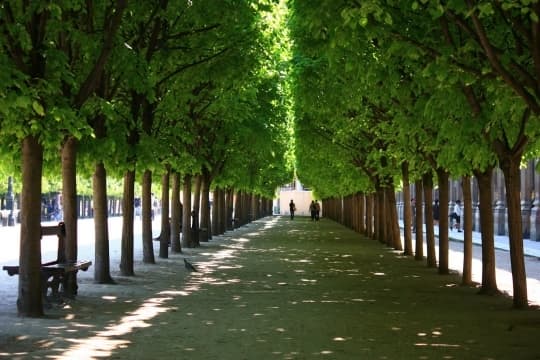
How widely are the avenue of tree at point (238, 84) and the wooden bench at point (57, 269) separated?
0.38 m

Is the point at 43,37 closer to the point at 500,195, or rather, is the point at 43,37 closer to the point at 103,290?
the point at 103,290

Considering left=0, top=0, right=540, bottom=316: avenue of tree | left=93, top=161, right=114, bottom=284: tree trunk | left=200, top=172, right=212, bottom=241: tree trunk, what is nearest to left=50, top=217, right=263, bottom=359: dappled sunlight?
left=0, top=0, right=540, bottom=316: avenue of tree

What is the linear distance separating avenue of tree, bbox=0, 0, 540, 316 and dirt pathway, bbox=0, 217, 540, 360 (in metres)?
0.91

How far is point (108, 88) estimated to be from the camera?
17.0 m

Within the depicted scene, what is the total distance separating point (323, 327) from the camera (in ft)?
37.4

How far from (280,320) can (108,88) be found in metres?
7.06

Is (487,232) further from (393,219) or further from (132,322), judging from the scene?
(393,219)

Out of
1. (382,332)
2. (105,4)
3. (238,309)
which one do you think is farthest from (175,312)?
(105,4)

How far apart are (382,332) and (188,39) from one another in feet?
33.2

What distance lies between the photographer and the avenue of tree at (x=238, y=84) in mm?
10836

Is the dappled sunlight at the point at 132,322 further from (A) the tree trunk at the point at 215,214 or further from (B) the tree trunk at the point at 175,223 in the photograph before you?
(A) the tree trunk at the point at 215,214

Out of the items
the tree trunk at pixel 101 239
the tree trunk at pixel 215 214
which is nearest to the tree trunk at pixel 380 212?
the tree trunk at pixel 215 214

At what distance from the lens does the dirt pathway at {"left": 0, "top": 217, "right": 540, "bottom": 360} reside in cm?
949

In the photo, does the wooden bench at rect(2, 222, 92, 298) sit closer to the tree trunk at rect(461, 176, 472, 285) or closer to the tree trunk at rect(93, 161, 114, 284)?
the tree trunk at rect(93, 161, 114, 284)
